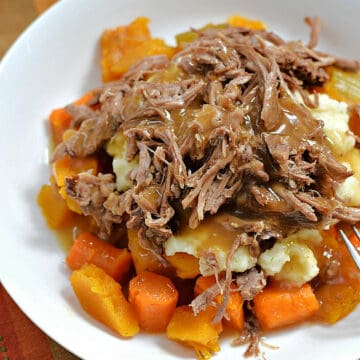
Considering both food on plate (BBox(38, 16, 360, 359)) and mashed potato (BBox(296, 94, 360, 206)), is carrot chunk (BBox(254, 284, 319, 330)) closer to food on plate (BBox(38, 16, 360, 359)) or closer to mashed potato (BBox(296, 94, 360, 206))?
food on plate (BBox(38, 16, 360, 359))

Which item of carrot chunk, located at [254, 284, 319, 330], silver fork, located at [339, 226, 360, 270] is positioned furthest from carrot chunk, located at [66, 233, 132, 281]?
silver fork, located at [339, 226, 360, 270]

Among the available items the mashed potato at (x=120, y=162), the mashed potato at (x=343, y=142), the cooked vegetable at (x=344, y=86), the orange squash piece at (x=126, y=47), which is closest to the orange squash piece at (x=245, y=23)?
the orange squash piece at (x=126, y=47)

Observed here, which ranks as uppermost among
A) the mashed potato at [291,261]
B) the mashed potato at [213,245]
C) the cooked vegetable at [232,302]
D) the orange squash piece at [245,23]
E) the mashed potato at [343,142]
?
the orange squash piece at [245,23]

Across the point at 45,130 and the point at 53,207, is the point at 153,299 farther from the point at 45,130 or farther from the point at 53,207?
the point at 45,130

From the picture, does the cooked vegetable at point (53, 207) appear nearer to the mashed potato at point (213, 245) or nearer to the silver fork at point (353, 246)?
the mashed potato at point (213, 245)

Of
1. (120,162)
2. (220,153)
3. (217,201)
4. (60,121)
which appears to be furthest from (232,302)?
(60,121)

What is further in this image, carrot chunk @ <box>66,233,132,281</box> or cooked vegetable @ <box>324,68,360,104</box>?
cooked vegetable @ <box>324,68,360,104</box>

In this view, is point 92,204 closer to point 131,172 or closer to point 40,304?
point 131,172
